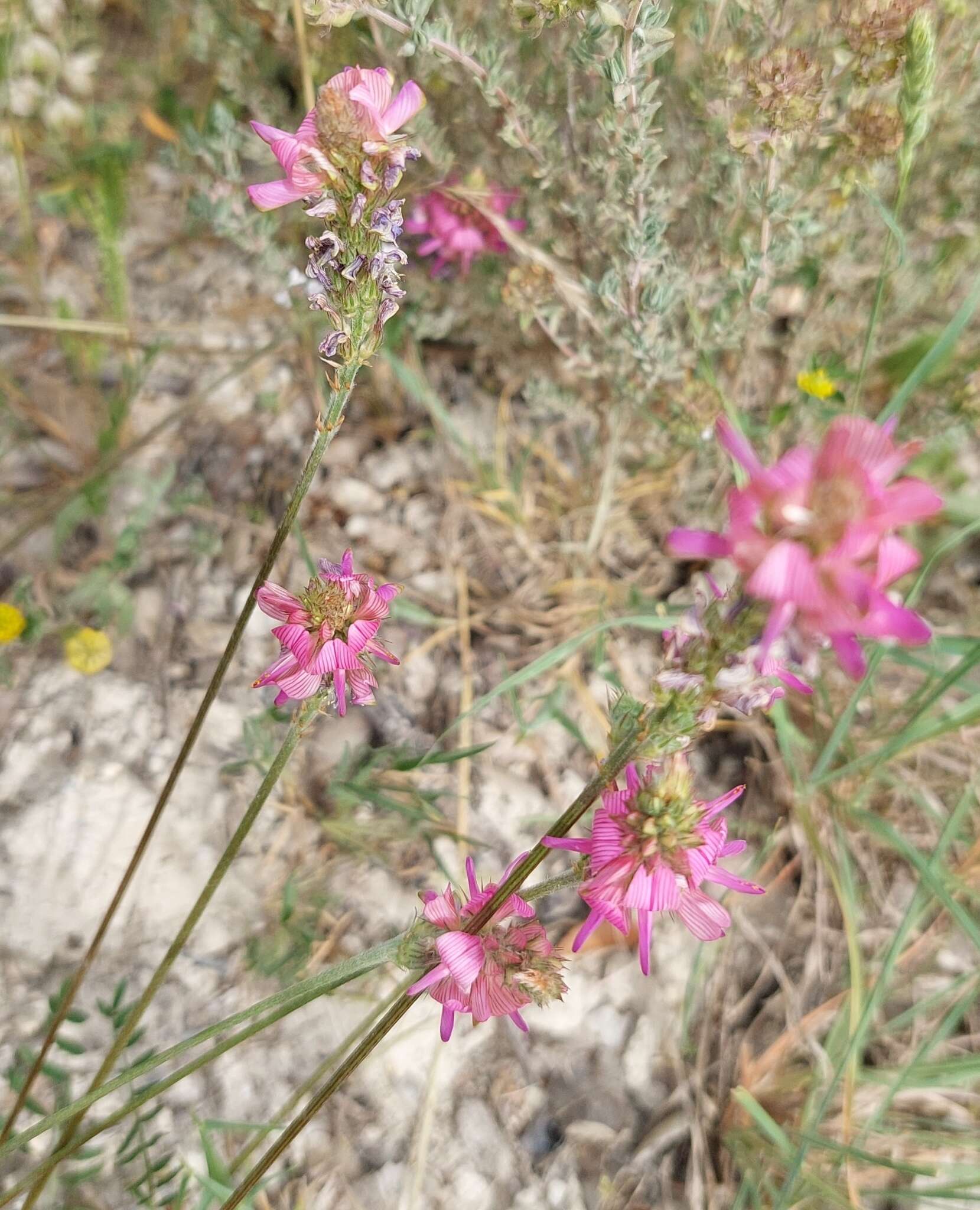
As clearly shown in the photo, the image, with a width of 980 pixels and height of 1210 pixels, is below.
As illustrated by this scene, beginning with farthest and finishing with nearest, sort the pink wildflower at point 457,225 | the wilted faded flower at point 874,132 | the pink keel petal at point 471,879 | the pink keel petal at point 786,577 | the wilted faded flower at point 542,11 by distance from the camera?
the pink wildflower at point 457,225 < the wilted faded flower at point 874,132 < the wilted faded flower at point 542,11 < the pink keel petal at point 471,879 < the pink keel petal at point 786,577

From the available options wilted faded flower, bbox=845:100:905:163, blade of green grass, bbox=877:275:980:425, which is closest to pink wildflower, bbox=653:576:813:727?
blade of green grass, bbox=877:275:980:425

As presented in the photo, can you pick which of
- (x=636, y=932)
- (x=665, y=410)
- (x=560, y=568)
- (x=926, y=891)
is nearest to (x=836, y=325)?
(x=665, y=410)

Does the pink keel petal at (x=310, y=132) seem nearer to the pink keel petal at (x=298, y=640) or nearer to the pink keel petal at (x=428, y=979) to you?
the pink keel petal at (x=298, y=640)

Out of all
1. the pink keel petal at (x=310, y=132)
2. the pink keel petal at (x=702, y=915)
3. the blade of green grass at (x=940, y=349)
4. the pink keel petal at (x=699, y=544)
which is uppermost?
the pink keel petal at (x=310, y=132)

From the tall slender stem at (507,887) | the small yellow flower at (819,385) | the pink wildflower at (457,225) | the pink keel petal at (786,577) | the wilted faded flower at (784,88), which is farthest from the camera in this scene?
the small yellow flower at (819,385)

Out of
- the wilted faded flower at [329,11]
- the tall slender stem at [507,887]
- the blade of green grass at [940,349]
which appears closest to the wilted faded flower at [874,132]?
the blade of green grass at [940,349]

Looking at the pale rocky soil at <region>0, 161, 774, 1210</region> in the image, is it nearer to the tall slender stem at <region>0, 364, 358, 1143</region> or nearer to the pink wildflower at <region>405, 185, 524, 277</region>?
the tall slender stem at <region>0, 364, 358, 1143</region>
